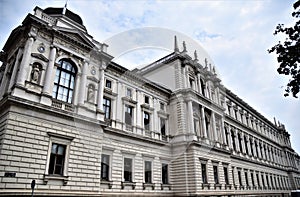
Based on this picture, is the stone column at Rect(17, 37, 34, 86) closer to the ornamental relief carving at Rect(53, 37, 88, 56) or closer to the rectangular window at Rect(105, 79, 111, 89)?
the ornamental relief carving at Rect(53, 37, 88, 56)

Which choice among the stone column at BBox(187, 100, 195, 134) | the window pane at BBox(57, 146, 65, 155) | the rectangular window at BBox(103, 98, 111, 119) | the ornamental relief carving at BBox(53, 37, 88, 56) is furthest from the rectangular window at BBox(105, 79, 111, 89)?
the stone column at BBox(187, 100, 195, 134)

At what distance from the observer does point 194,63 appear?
30.4 metres

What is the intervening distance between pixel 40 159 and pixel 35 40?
8.59 m

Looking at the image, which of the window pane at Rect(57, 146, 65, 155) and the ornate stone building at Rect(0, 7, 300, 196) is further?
the window pane at Rect(57, 146, 65, 155)

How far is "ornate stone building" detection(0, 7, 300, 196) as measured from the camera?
14.1 metres

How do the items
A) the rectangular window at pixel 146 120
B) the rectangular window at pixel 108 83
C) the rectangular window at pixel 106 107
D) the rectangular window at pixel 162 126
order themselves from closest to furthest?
the rectangular window at pixel 106 107 < the rectangular window at pixel 108 83 < the rectangular window at pixel 146 120 < the rectangular window at pixel 162 126

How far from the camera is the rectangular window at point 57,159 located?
1466cm

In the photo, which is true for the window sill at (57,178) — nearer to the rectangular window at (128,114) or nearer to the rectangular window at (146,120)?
the rectangular window at (128,114)

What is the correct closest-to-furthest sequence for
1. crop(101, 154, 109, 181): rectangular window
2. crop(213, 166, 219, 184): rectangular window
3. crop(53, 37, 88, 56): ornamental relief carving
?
crop(53, 37, 88, 56): ornamental relief carving
crop(101, 154, 109, 181): rectangular window
crop(213, 166, 219, 184): rectangular window

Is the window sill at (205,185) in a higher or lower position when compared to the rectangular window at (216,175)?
lower

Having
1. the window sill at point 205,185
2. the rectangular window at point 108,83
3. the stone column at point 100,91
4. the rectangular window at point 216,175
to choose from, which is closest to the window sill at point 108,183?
the stone column at point 100,91

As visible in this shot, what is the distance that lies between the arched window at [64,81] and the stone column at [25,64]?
232 cm

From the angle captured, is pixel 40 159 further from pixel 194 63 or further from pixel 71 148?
pixel 194 63

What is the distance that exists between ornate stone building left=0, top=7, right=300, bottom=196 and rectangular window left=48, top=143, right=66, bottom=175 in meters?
0.06
